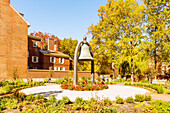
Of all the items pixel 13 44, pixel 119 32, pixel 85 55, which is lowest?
pixel 85 55

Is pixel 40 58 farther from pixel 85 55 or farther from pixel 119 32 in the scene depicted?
pixel 85 55

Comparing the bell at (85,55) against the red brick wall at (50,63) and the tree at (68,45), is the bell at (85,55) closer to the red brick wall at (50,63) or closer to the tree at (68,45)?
the red brick wall at (50,63)

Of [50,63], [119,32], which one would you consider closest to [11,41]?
[50,63]

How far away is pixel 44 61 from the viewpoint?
3369 centimetres

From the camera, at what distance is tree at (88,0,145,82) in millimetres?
22616

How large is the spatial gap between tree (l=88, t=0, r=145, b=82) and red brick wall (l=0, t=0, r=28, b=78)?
45.7ft

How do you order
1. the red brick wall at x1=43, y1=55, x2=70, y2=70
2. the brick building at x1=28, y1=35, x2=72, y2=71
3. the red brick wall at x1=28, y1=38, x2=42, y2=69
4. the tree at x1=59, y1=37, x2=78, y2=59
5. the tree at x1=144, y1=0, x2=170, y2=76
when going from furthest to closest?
the tree at x1=59, y1=37, x2=78, y2=59
the red brick wall at x1=43, y1=55, x2=70, y2=70
the brick building at x1=28, y1=35, x2=72, y2=71
the red brick wall at x1=28, y1=38, x2=42, y2=69
the tree at x1=144, y1=0, x2=170, y2=76

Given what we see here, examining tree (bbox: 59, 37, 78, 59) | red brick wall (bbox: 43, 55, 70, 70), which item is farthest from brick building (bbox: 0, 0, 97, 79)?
tree (bbox: 59, 37, 78, 59)

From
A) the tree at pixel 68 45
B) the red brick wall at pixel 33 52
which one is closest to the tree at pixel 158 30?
the red brick wall at pixel 33 52

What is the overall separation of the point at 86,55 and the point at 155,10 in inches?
611

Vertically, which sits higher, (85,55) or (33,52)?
(33,52)

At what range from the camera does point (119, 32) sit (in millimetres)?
25781

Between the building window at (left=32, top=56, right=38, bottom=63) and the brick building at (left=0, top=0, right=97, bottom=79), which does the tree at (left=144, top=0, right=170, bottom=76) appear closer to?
the brick building at (left=0, top=0, right=97, bottom=79)

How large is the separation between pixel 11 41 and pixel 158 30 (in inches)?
972
